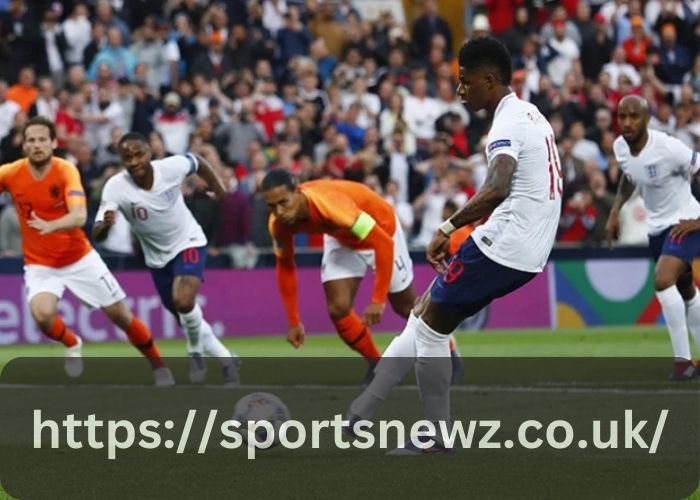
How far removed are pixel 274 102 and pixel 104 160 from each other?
3190 mm

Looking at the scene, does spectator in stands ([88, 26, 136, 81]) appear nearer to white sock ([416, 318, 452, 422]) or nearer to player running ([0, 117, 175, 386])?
player running ([0, 117, 175, 386])

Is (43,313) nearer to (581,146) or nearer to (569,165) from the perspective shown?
(569,165)

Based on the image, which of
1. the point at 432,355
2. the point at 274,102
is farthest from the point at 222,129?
the point at 432,355

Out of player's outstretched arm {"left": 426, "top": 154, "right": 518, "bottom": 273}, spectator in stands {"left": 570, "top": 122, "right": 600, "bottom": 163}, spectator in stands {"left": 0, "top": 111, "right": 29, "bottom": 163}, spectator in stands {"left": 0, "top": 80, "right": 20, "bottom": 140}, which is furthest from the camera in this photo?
spectator in stands {"left": 570, "top": 122, "right": 600, "bottom": 163}

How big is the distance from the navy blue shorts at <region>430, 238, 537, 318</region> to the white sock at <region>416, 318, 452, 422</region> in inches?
8.9

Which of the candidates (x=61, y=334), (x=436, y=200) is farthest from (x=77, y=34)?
(x=61, y=334)

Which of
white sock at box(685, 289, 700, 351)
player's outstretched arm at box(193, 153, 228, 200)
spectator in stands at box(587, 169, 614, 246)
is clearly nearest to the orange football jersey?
player's outstretched arm at box(193, 153, 228, 200)

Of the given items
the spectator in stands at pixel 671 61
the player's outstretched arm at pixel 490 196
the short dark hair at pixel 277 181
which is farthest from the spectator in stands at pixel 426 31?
the player's outstretched arm at pixel 490 196

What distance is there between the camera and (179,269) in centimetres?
1441

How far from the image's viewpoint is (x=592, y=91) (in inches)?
1021

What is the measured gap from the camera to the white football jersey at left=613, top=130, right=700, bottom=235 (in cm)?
1401

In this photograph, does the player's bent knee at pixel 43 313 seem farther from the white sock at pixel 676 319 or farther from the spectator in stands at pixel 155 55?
the spectator in stands at pixel 155 55

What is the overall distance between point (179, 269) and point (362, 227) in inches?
127

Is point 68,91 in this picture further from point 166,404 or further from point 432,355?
point 432,355
